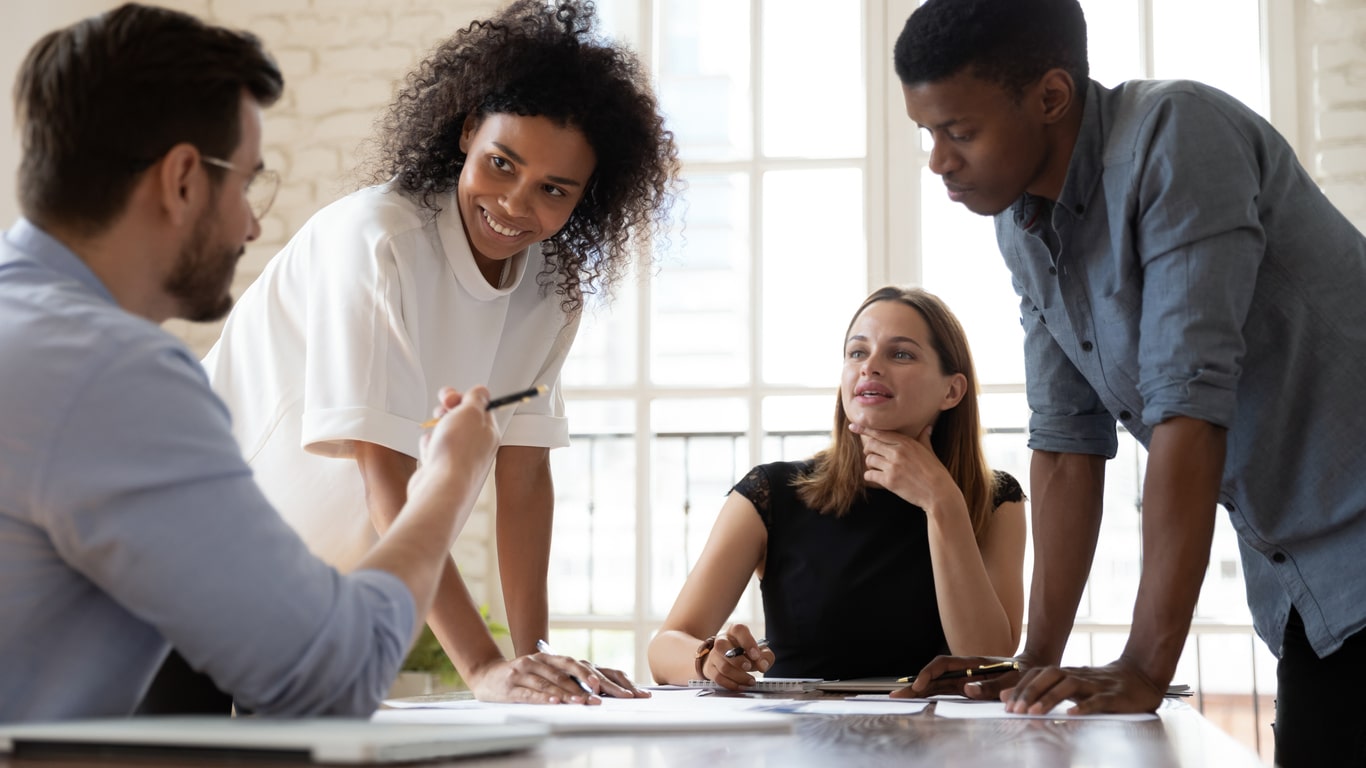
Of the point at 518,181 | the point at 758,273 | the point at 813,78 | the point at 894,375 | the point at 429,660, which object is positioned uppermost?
the point at 813,78

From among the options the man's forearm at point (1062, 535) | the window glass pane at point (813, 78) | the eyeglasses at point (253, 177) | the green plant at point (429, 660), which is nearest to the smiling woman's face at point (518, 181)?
the eyeglasses at point (253, 177)

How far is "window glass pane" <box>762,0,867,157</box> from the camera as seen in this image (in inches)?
153

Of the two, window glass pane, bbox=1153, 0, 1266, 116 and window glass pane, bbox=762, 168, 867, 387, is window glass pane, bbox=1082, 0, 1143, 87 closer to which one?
window glass pane, bbox=1153, 0, 1266, 116

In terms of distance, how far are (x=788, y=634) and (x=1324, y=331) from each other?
1132mm

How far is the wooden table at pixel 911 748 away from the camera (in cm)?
87

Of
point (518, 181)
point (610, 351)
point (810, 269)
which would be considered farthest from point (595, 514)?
point (518, 181)

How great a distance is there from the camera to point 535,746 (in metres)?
0.92

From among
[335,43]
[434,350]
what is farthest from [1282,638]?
[335,43]

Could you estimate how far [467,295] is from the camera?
1.75m

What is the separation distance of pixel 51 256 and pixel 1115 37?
3.45 meters

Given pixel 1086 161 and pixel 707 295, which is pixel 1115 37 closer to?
pixel 707 295

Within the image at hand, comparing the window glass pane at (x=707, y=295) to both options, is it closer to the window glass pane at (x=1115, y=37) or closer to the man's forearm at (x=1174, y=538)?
the window glass pane at (x=1115, y=37)

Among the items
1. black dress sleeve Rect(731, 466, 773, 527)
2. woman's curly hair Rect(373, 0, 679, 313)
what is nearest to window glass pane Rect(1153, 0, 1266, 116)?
black dress sleeve Rect(731, 466, 773, 527)

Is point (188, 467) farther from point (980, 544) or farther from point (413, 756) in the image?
point (980, 544)
